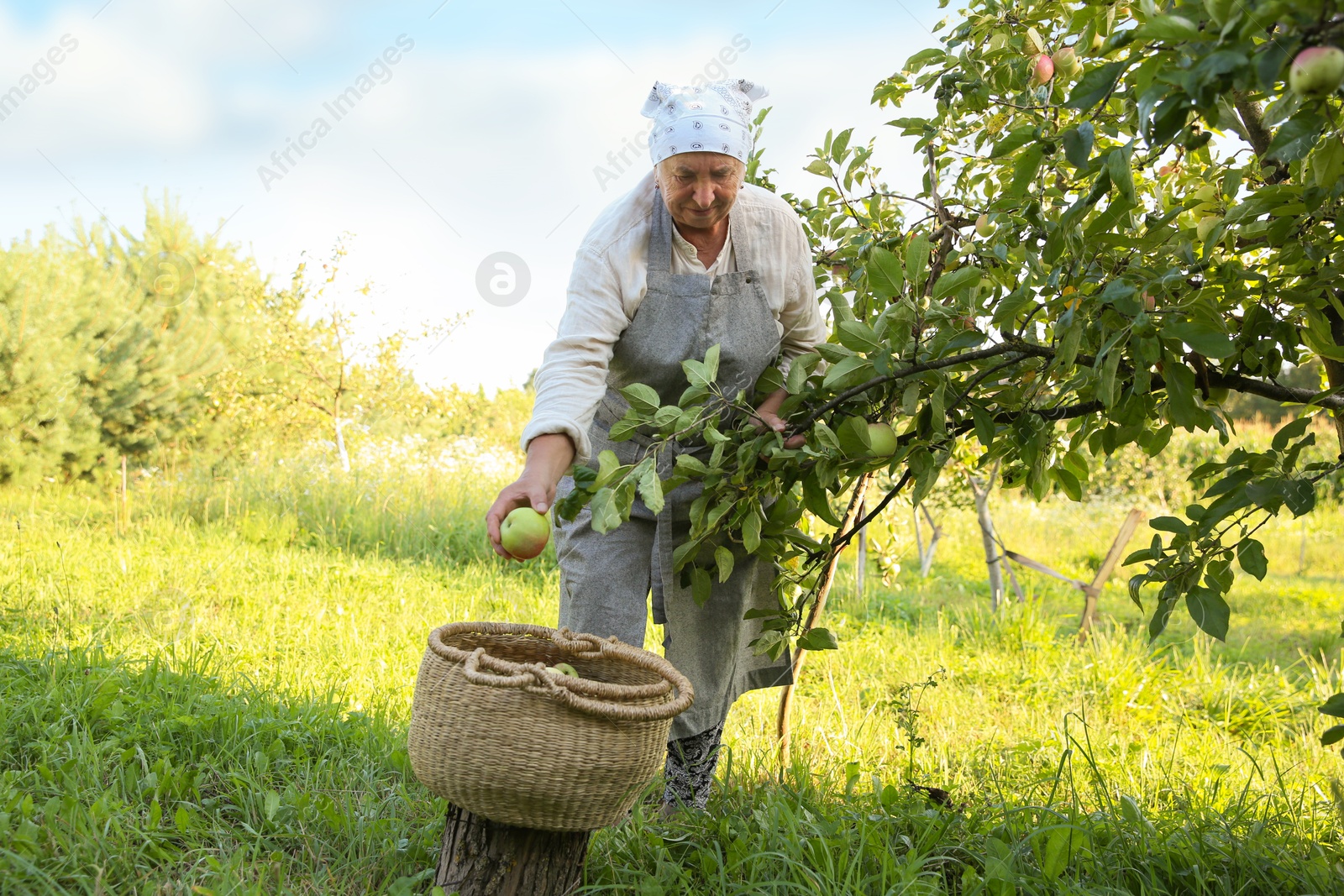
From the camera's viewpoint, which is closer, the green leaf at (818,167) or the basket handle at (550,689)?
the basket handle at (550,689)

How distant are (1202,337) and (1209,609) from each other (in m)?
0.52

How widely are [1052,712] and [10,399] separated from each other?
8.87 metres

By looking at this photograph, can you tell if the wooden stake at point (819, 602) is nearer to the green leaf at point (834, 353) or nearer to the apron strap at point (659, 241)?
the green leaf at point (834, 353)

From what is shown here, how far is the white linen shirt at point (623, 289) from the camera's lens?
1.84 m

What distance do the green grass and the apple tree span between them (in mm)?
498

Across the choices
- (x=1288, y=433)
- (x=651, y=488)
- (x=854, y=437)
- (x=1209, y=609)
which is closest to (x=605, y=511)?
(x=651, y=488)

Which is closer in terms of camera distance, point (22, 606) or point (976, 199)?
point (976, 199)

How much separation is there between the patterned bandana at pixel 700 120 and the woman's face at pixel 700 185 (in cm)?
2

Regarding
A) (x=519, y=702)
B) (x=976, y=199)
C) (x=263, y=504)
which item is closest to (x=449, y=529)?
(x=263, y=504)

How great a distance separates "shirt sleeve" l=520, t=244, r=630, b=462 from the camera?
70.9 inches

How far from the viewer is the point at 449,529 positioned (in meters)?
6.07

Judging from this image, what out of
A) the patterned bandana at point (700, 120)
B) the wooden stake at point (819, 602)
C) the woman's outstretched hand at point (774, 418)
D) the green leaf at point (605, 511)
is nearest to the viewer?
the green leaf at point (605, 511)

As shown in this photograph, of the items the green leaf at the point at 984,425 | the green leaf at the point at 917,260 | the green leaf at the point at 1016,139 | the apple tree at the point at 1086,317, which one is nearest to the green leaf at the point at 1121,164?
the apple tree at the point at 1086,317

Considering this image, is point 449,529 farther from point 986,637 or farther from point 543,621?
point 986,637
